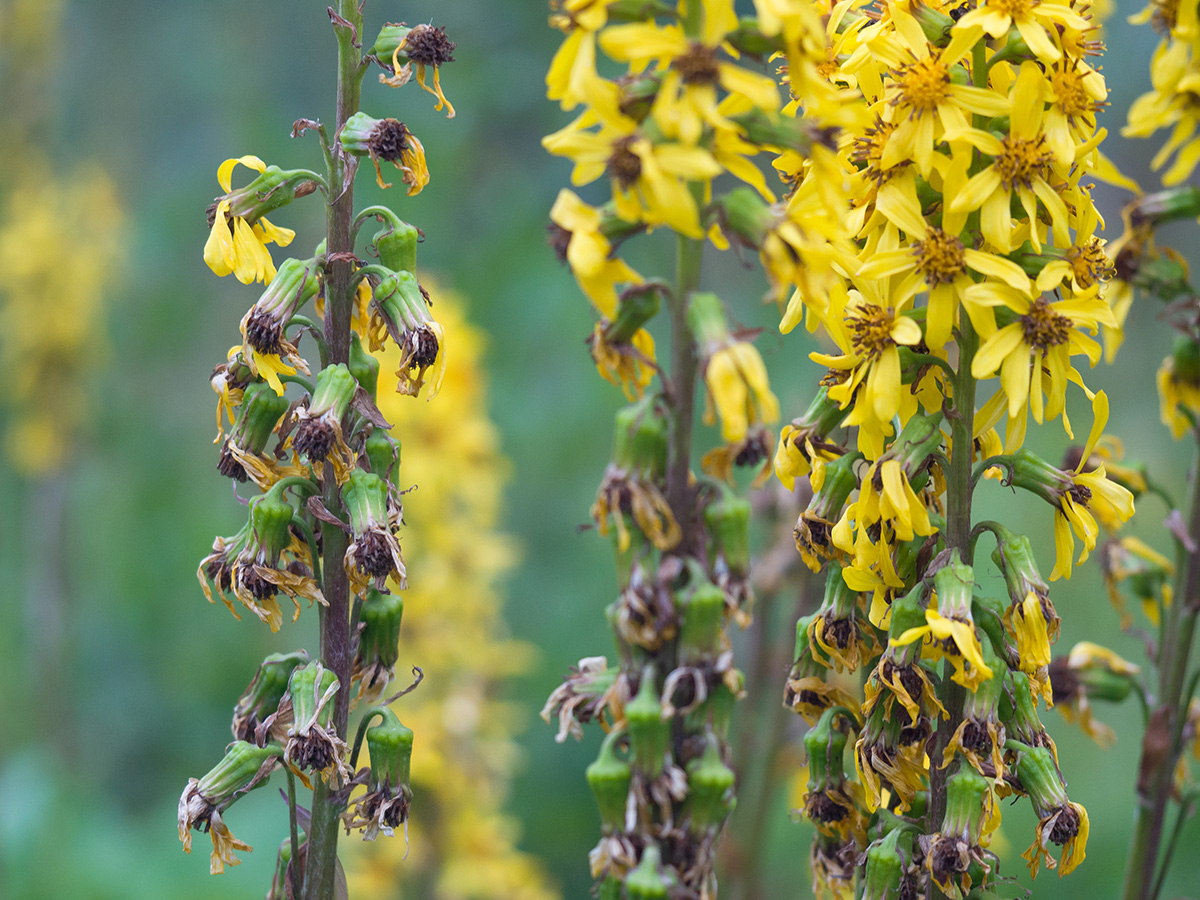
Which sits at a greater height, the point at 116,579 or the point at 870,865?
Answer: the point at 116,579

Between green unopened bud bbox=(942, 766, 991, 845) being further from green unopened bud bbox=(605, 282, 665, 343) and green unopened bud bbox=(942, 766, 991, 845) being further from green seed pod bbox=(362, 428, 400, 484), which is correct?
green seed pod bbox=(362, 428, 400, 484)

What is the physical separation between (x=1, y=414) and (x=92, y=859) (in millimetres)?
8039

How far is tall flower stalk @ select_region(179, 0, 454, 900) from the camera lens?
7.41 feet

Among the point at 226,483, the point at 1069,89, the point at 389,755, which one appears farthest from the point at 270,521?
the point at 226,483

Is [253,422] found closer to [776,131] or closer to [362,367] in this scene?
[362,367]

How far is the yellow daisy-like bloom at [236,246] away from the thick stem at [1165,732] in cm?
259

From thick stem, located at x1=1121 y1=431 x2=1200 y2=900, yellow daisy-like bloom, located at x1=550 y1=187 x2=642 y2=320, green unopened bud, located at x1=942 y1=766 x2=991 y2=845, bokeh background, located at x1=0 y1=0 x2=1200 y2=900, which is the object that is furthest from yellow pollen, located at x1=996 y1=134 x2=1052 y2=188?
bokeh background, located at x1=0 y1=0 x2=1200 y2=900

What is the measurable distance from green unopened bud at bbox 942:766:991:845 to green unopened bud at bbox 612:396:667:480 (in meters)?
0.92

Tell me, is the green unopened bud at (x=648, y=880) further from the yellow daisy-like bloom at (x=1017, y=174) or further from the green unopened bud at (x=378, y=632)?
the yellow daisy-like bloom at (x=1017, y=174)

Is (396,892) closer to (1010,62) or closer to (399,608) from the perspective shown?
(399,608)

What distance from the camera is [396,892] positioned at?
5387mm

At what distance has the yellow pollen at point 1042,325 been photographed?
224cm

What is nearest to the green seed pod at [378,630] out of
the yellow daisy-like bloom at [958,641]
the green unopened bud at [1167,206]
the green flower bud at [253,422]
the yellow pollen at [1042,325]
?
the green flower bud at [253,422]

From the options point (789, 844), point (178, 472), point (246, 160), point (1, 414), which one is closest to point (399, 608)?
point (246, 160)
